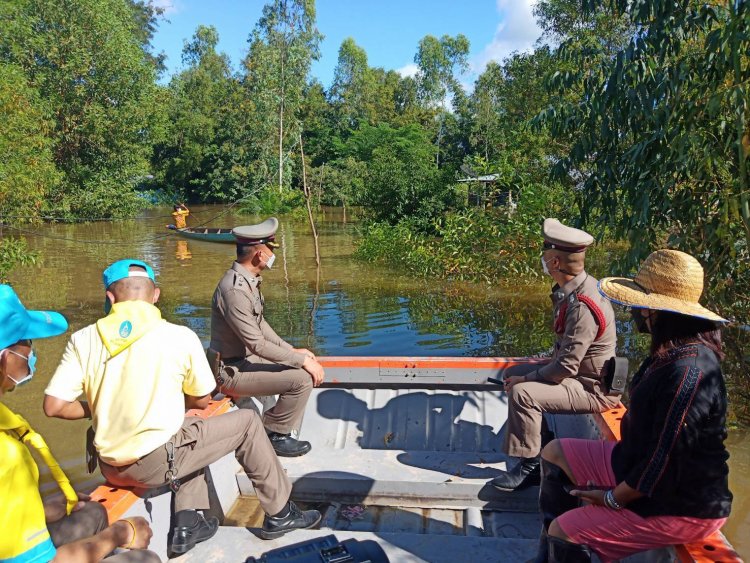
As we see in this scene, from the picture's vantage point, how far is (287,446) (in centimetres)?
425

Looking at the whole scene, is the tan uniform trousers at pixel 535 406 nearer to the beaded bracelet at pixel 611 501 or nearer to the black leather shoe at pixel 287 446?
the beaded bracelet at pixel 611 501

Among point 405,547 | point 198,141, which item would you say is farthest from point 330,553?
point 198,141

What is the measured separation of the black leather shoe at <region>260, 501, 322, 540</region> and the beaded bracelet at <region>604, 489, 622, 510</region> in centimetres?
164

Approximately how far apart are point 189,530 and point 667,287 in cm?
255

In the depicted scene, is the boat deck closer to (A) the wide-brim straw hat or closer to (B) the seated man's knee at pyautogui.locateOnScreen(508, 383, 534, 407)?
(B) the seated man's knee at pyautogui.locateOnScreen(508, 383, 534, 407)

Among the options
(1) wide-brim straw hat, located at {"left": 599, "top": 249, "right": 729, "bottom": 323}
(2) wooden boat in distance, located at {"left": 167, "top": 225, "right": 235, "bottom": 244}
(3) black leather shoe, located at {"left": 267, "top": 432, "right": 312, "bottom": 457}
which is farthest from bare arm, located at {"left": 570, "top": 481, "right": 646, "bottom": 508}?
(2) wooden boat in distance, located at {"left": 167, "top": 225, "right": 235, "bottom": 244}

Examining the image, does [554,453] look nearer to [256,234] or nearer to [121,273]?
[121,273]

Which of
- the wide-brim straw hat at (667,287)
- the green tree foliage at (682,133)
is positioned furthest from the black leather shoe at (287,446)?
the green tree foliage at (682,133)

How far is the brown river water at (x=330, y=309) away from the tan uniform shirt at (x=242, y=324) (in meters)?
1.78

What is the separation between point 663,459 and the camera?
6.93ft

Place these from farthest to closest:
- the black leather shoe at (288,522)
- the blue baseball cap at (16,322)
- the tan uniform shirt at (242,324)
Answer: the tan uniform shirt at (242,324), the black leather shoe at (288,522), the blue baseball cap at (16,322)

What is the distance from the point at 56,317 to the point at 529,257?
11.1 m

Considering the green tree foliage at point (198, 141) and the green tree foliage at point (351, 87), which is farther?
the green tree foliage at point (351, 87)

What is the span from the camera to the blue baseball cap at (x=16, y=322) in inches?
78.9
